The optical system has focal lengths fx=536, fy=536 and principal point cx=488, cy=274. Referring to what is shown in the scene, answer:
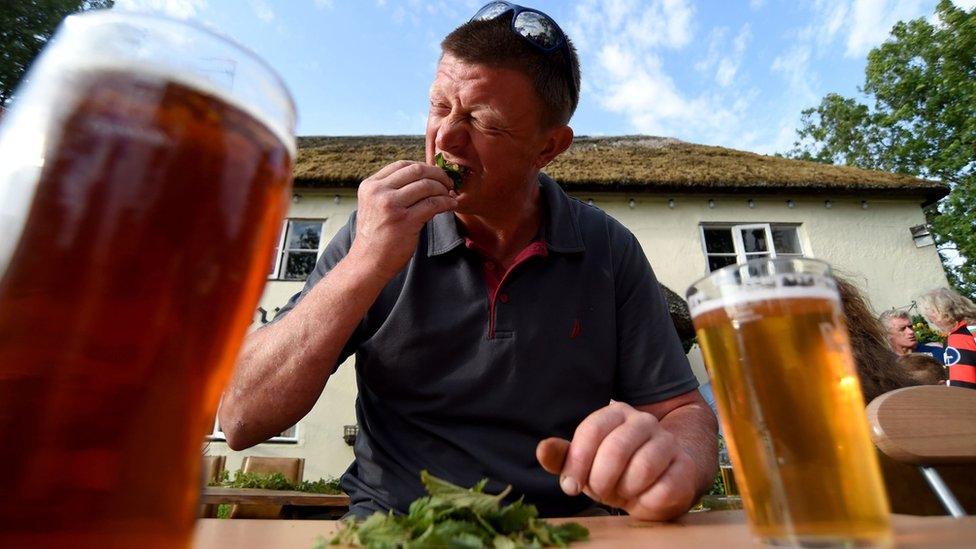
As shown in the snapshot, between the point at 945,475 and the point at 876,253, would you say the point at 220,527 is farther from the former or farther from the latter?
the point at 876,253

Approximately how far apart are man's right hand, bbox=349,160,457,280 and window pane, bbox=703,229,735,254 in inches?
378

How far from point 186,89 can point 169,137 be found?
44mm

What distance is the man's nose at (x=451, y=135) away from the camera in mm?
1980

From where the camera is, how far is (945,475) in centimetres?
165

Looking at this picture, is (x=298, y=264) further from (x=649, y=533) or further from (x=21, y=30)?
(x=21, y=30)

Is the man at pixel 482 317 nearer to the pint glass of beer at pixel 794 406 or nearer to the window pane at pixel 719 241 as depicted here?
the pint glass of beer at pixel 794 406

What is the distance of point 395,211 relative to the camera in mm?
1510

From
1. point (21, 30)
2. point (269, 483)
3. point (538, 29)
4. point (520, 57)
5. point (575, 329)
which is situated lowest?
point (269, 483)

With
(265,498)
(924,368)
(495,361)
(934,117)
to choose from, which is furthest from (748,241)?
(934,117)

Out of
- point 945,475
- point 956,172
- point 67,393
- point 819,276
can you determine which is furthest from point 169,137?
point 956,172

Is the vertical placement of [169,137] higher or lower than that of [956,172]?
lower

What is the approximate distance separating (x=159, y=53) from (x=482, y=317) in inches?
58.6

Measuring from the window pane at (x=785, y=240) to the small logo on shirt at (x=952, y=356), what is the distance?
5398 mm

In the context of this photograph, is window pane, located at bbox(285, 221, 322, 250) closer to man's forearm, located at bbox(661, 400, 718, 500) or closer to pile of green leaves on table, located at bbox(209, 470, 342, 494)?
pile of green leaves on table, located at bbox(209, 470, 342, 494)
